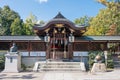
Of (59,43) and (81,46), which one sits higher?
(59,43)

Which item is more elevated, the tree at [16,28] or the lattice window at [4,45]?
the tree at [16,28]

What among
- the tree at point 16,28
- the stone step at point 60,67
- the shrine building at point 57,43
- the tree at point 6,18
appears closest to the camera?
the stone step at point 60,67

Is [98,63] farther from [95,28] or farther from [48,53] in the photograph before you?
[95,28]

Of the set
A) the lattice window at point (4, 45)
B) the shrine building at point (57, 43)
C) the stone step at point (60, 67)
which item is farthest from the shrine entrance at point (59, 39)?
the lattice window at point (4, 45)

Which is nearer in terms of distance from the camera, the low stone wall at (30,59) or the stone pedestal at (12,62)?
the stone pedestal at (12,62)

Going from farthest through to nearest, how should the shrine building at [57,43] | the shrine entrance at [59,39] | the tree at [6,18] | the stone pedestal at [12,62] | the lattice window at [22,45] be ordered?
the tree at [6,18] < the lattice window at [22,45] < the shrine entrance at [59,39] < the shrine building at [57,43] < the stone pedestal at [12,62]

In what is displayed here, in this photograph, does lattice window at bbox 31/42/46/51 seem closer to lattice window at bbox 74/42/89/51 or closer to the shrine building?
the shrine building

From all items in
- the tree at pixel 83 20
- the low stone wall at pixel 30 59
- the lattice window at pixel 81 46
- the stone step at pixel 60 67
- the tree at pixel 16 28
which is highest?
the tree at pixel 83 20

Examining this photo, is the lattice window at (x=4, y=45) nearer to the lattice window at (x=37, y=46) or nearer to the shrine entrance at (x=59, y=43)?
the lattice window at (x=37, y=46)

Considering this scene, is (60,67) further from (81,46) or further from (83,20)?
(83,20)

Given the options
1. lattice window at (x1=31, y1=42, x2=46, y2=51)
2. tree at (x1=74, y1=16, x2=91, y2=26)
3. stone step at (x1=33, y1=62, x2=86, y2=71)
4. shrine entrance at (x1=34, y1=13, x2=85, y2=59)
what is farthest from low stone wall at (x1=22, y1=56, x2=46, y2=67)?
tree at (x1=74, y1=16, x2=91, y2=26)

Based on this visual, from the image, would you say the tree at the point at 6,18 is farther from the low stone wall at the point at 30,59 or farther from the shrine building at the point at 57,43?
the low stone wall at the point at 30,59

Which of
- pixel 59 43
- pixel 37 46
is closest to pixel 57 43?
pixel 59 43

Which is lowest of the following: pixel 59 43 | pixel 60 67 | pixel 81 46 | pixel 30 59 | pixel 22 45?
pixel 60 67
